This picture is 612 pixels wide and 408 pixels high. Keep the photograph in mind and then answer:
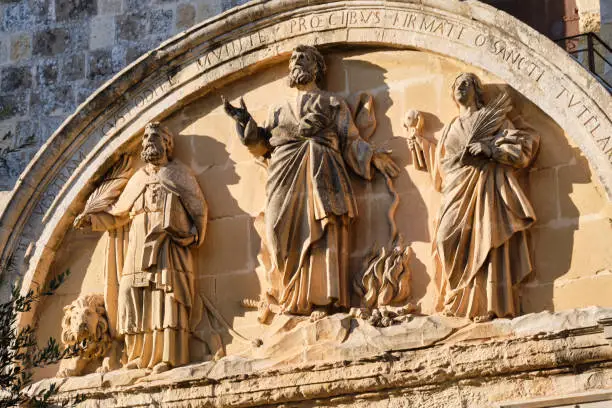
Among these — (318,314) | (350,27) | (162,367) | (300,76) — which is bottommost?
(162,367)

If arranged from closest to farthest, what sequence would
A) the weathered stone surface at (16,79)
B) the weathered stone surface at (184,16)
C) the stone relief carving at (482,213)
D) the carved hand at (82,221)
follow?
the stone relief carving at (482,213) → the carved hand at (82,221) → the weathered stone surface at (184,16) → the weathered stone surface at (16,79)

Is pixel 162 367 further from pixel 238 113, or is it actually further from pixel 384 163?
pixel 384 163

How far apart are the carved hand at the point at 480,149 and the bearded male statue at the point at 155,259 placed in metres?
2.10

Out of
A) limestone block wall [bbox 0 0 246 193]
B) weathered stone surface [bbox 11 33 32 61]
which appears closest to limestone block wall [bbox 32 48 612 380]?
limestone block wall [bbox 0 0 246 193]

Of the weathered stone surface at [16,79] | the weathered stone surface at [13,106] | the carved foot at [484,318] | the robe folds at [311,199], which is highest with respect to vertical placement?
the weathered stone surface at [16,79]

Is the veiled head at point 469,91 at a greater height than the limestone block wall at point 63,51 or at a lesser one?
lesser

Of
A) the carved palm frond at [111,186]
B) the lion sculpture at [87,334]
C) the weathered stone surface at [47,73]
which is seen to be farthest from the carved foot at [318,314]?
the weathered stone surface at [47,73]

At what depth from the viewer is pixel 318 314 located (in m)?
12.6

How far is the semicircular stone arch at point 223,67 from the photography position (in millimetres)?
12539

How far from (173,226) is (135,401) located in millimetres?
1265

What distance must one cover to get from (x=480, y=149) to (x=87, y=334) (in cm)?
316

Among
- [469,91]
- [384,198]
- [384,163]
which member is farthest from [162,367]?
[469,91]

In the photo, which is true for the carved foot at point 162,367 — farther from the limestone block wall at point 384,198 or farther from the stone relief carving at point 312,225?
the limestone block wall at point 384,198

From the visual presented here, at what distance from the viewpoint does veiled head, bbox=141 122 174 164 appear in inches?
528
